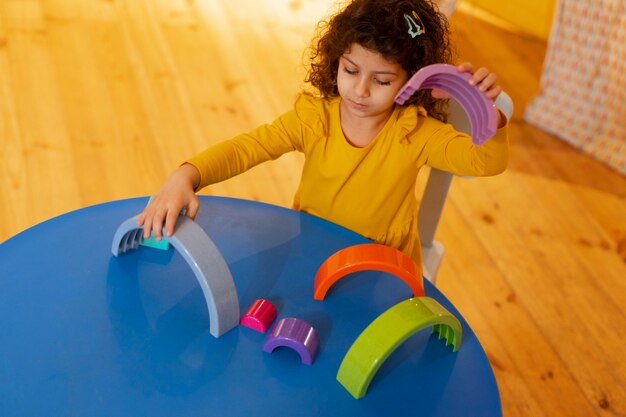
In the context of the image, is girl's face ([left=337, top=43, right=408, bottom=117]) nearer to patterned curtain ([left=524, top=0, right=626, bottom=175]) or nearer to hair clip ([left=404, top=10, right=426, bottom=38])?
hair clip ([left=404, top=10, right=426, bottom=38])

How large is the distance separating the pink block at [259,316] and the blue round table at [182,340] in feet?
0.04

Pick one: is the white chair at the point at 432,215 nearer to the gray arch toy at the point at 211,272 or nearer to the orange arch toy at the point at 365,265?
the orange arch toy at the point at 365,265

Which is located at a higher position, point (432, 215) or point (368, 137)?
point (368, 137)

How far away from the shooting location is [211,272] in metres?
0.83

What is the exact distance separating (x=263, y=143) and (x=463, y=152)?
0.29 m

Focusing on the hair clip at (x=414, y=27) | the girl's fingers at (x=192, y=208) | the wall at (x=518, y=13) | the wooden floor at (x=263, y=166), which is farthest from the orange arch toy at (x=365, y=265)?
the wall at (x=518, y=13)

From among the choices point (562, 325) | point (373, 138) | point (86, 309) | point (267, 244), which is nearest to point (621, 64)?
point (562, 325)

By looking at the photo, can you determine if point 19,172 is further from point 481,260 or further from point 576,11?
point 576,11

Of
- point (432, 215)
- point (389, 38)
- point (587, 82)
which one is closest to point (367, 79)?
point (389, 38)

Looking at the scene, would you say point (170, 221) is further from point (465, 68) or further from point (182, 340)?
point (465, 68)

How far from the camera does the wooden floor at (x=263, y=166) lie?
169 cm

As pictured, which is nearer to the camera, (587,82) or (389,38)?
(389,38)

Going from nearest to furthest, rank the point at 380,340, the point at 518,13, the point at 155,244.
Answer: the point at 380,340, the point at 155,244, the point at 518,13

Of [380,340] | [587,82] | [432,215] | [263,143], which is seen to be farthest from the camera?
[587,82]
